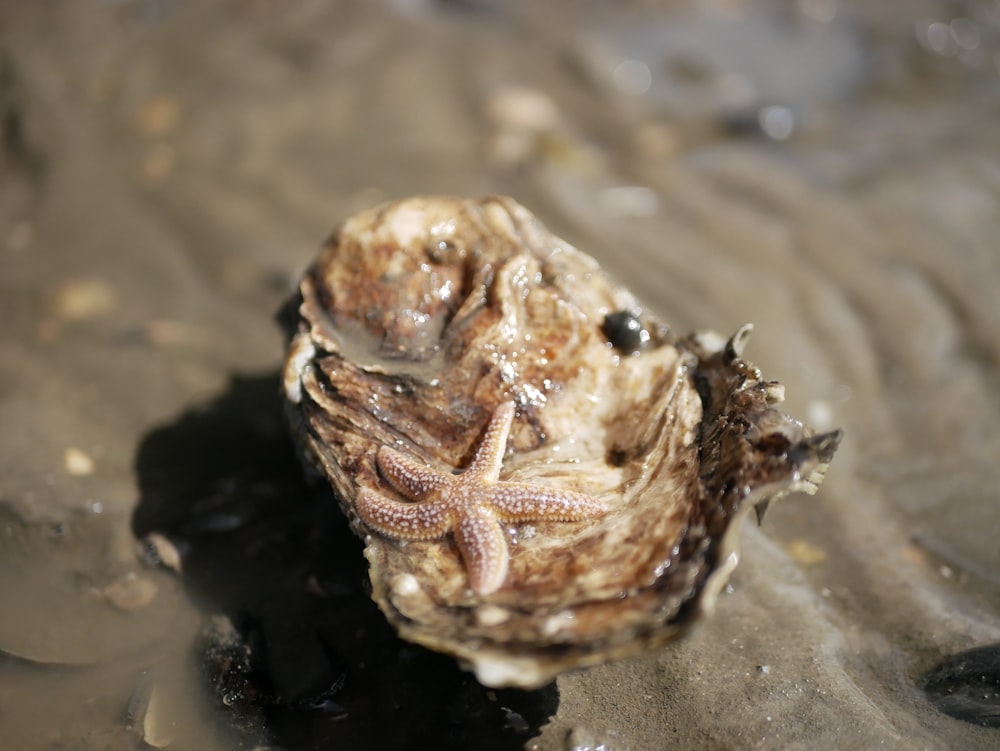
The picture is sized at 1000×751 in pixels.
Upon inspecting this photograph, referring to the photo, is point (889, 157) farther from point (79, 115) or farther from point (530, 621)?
point (79, 115)

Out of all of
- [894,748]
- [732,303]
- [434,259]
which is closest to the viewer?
[894,748]

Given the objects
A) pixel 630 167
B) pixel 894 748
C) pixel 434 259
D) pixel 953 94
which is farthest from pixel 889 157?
pixel 894 748

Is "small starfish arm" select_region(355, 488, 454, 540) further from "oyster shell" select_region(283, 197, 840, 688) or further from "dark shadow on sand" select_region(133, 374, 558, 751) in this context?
"dark shadow on sand" select_region(133, 374, 558, 751)

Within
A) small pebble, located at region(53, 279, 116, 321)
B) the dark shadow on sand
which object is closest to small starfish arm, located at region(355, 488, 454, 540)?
the dark shadow on sand

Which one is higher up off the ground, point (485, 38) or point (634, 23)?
point (634, 23)

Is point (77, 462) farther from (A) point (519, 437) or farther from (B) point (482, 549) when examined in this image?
(B) point (482, 549)

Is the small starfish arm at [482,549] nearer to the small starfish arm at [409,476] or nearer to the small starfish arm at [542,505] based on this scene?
the small starfish arm at [542,505]
